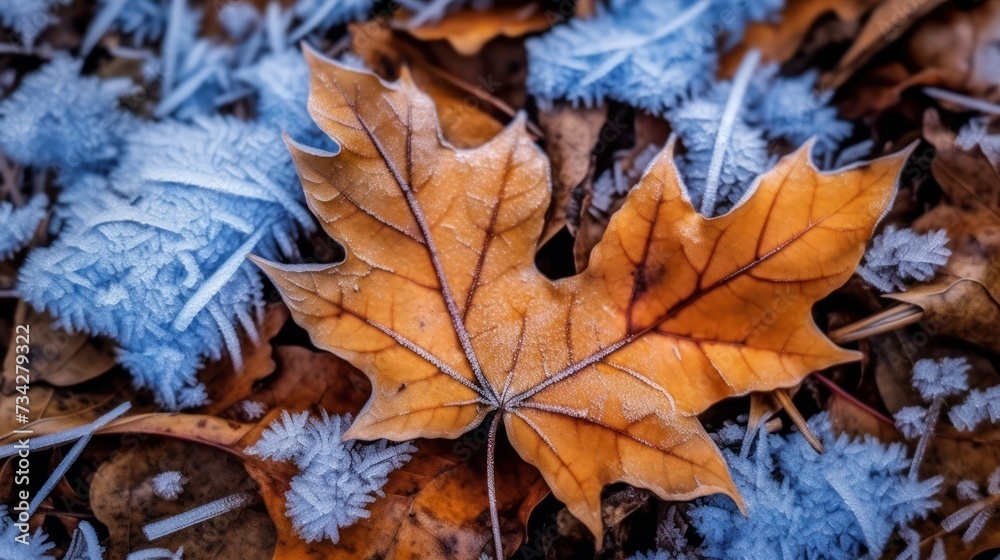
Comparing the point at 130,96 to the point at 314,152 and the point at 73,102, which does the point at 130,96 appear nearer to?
the point at 73,102

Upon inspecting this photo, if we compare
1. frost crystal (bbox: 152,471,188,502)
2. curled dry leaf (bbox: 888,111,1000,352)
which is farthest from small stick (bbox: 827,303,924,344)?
frost crystal (bbox: 152,471,188,502)

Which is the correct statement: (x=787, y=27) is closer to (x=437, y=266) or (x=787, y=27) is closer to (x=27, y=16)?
(x=437, y=266)

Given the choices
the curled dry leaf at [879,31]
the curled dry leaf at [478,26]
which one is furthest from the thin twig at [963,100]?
the curled dry leaf at [478,26]

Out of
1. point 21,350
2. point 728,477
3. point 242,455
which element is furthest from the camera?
point 21,350

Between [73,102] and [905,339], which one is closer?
[905,339]

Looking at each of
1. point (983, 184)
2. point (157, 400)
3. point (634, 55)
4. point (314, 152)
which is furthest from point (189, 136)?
point (983, 184)

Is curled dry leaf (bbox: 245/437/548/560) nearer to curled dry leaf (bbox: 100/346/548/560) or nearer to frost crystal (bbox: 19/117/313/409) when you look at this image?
curled dry leaf (bbox: 100/346/548/560)

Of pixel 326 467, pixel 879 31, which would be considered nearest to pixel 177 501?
pixel 326 467

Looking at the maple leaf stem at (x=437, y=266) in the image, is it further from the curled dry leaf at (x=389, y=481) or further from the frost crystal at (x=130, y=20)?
the frost crystal at (x=130, y=20)
